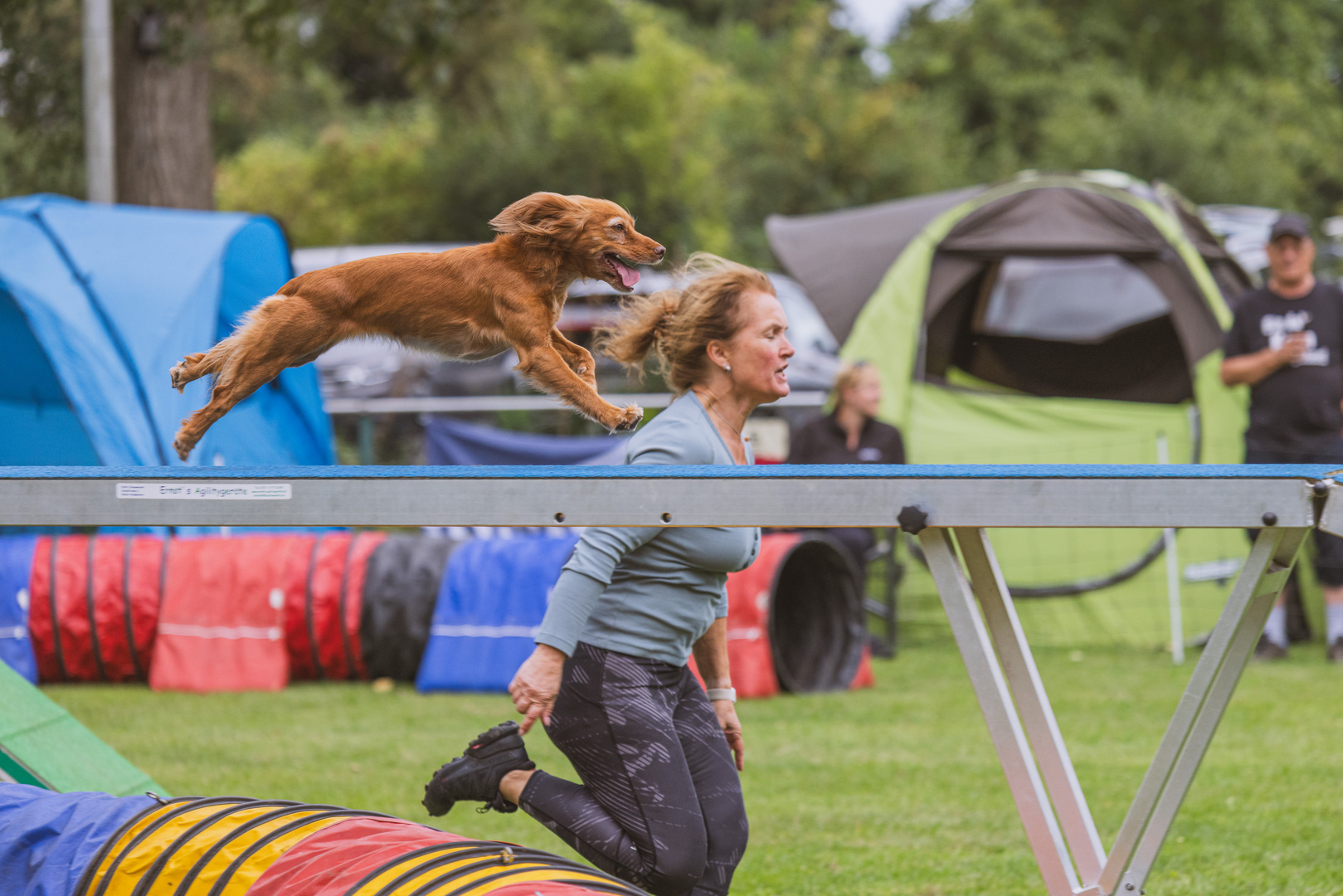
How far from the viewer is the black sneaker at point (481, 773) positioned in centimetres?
277

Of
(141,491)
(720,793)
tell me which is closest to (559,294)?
(141,491)

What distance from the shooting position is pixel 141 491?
2262 mm

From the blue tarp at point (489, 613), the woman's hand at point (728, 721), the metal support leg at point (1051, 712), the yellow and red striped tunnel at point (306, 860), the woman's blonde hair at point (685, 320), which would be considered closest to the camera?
the yellow and red striped tunnel at point (306, 860)

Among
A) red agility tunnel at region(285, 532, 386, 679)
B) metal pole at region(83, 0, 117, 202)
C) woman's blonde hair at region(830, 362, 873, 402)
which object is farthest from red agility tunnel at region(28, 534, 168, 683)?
woman's blonde hair at region(830, 362, 873, 402)

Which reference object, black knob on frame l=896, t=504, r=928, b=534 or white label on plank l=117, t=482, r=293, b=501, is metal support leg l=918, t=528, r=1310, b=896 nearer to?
black knob on frame l=896, t=504, r=928, b=534

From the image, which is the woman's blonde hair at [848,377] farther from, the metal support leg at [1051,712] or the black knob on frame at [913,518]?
the black knob on frame at [913,518]

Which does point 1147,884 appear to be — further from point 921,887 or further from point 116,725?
point 116,725

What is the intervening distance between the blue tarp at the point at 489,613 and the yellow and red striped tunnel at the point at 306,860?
3.69m

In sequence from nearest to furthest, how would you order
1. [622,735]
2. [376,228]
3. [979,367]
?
[622,735] < [979,367] < [376,228]

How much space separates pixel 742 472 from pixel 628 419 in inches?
8.0

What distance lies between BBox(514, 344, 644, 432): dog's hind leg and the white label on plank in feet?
1.59

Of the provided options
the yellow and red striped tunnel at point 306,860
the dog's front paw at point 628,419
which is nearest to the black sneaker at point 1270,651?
the yellow and red striped tunnel at point 306,860

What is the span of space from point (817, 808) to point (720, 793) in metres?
1.89

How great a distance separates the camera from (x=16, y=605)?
6.49 m
